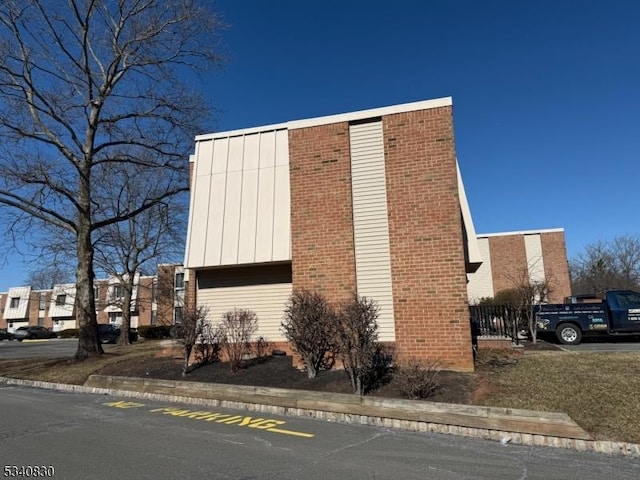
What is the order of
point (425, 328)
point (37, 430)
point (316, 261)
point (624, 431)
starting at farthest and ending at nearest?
point (316, 261) → point (425, 328) → point (37, 430) → point (624, 431)

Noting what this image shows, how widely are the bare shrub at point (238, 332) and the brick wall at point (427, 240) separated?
159 inches

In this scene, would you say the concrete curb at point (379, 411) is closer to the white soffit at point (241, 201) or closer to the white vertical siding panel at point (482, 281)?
the white soffit at point (241, 201)

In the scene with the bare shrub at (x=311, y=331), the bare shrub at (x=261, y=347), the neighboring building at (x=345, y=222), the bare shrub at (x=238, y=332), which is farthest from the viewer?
the bare shrub at (x=261, y=347)

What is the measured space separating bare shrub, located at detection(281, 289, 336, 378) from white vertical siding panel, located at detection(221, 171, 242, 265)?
10.2ft

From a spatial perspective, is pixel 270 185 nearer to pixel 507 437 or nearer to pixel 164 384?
pixel 164 384

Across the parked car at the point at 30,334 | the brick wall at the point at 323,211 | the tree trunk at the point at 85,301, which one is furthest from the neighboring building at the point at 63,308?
the brick wall at the point at 323,211

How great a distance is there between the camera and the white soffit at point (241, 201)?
12.8 meters

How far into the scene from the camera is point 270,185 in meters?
13.2

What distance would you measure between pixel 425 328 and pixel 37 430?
25.0ft

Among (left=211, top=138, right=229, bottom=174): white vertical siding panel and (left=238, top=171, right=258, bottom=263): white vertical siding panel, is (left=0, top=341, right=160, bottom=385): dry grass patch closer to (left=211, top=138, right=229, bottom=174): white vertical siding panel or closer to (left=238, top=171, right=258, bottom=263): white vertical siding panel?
(left=238, top=171, right=258, bottom=263): white vertical siding panel

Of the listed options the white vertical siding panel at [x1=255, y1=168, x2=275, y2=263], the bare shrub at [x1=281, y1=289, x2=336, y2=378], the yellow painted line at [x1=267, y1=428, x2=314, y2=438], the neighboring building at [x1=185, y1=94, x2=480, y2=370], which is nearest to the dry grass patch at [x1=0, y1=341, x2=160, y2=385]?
the neighboring building at [x1=185, y1=94, x2=480, y2=370]

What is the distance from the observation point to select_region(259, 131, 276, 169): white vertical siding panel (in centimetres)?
1338

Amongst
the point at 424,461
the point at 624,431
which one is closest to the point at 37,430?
the point at 424,461

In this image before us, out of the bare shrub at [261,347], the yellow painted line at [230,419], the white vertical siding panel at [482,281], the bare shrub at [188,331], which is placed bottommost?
the yellow painted line at [230,419]
